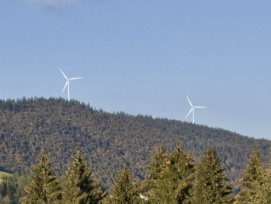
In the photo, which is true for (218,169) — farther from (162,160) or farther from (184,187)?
(184,187)

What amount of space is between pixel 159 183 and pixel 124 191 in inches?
193

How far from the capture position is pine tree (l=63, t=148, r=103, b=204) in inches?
2297

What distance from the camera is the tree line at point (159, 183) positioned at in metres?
49.8

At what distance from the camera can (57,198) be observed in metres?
62.4

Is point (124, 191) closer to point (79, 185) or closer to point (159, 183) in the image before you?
point (159, 183)

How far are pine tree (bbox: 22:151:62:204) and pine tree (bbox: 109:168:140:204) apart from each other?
28.1 ft

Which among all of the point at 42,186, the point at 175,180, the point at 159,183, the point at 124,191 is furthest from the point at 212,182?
the point at 42,186

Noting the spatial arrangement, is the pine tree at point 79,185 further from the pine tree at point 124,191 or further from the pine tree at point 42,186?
the pine tree at point 124,191

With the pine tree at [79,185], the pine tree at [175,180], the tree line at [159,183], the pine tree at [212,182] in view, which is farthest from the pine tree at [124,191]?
the pine tree at [212,182]

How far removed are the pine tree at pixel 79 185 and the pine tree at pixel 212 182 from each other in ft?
25.4

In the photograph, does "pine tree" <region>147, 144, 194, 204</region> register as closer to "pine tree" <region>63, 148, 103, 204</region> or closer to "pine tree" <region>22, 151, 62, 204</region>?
"pine tree" <region>63, 148, 103, 204</region>

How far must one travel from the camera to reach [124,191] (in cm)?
5412

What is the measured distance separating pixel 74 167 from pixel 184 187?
11969 millimetres

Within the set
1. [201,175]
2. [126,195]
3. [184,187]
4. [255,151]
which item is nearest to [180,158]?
[184,187]
